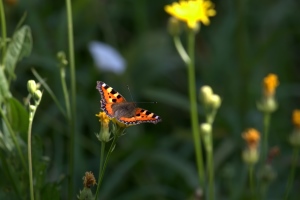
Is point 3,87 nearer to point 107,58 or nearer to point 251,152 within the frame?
point 251,152

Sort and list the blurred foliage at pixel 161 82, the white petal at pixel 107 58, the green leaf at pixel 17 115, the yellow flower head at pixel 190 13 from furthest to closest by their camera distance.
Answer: the white petal at pixel 107 58 < the blurred foliage at pixel 161 82 < the yellow flower head at pixel 190 13 < the green leaf at pixel 17 115

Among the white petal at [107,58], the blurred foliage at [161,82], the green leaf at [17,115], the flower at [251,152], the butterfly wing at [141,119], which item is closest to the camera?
the butterfly wing at [141,119]

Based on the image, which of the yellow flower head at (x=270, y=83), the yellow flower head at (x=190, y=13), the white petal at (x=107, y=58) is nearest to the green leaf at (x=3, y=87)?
the yellow flower head at (x=190, y=13)

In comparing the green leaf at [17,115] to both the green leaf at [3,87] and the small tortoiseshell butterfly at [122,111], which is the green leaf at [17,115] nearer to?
the green leaf at [3,87]

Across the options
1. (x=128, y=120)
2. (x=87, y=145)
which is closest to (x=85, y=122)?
(x=87, y=145)

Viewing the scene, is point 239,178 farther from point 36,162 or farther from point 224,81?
point 36,162

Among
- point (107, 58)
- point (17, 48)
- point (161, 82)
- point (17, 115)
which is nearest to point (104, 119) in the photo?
point (17, 115)
